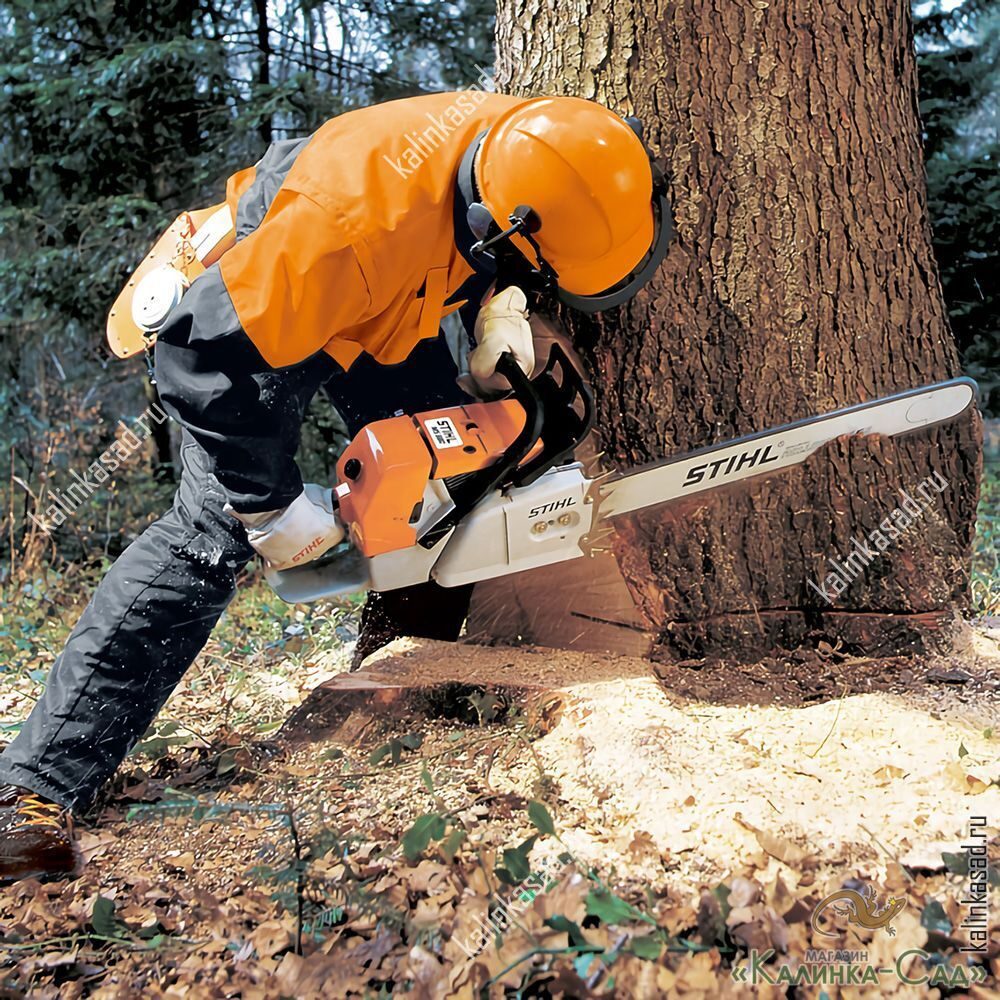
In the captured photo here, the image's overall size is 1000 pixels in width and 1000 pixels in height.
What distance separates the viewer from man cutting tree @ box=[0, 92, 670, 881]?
1940mm

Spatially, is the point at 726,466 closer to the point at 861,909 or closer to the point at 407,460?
the point at 407,460

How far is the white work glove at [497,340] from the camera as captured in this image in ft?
7.26

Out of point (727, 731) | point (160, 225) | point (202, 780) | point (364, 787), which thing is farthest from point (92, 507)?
point (727, 731)

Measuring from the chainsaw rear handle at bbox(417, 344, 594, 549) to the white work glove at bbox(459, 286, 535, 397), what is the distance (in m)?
0.04

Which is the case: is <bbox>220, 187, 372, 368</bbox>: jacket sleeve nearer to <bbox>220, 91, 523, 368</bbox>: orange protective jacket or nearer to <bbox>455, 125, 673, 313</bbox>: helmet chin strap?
<bbox>220, 91, 523, 368</bbox>: orange protective jacket

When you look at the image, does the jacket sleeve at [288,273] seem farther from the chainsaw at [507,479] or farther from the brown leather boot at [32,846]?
the brown leather boot at [32,846]

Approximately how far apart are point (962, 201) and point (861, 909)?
4528 millimetres

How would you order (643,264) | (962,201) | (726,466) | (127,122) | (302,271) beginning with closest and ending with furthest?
(302,271), (643,264), (726,466), (962,201), (127,122)

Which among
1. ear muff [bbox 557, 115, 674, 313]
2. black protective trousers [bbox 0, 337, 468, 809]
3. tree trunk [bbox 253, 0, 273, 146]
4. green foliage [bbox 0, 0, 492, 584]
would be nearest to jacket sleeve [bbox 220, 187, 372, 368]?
black protective trousers [bbox 0, 337, 468, 809]

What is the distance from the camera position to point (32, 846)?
2.06 m

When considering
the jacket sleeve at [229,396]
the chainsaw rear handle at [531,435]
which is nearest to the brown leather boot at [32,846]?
the jacket sleeve at [229,396]

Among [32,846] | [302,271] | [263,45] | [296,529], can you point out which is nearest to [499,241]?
[302,271]

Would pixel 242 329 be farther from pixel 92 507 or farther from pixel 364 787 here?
pixel 92 507

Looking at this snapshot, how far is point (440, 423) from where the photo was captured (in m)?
2.19
